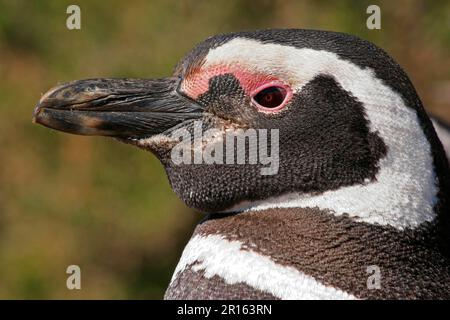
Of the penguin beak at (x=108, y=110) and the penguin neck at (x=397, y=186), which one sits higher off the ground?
the penguin beak at (x=108, y=110)

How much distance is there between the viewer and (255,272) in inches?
58.4

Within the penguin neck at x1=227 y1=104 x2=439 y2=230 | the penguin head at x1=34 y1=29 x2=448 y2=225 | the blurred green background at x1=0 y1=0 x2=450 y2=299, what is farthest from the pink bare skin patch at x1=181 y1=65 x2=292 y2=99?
the blurred green background at x1=0 y1=0 x2=450 y2=299

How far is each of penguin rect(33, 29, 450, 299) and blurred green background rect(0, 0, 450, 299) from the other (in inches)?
76.9

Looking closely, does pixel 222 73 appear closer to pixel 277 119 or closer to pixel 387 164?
pixel 277 119

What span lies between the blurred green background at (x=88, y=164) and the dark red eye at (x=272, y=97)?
200cm

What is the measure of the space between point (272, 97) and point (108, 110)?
0.98 ft

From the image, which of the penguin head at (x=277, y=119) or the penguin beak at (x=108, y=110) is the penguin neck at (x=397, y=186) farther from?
the penguin beak at (x=108, y=110)

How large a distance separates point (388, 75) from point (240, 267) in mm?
386

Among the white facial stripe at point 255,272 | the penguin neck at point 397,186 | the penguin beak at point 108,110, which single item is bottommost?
the white facial stripe at point 255,272

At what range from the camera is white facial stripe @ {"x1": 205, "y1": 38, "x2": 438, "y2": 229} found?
4.87ft

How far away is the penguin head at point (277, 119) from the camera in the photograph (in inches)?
59.1

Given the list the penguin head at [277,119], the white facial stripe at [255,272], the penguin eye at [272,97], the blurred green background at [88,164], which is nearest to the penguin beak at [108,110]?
the penguin head at [277,119]

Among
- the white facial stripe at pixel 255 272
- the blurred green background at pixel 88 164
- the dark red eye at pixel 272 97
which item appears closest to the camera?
the white facial stripe at pixel 255 272

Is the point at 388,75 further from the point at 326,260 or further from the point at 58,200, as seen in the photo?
the point at 58,200
